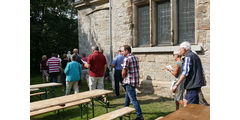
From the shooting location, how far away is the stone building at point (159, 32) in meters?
6.34

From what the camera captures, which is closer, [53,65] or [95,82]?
[95,82]

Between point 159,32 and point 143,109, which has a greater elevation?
point 159,32

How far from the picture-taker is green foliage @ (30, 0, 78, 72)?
62.7 ft

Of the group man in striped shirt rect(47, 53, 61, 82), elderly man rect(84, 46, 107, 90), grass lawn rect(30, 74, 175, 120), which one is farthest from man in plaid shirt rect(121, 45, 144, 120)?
man in striped shirt rect(47, 53, 61, 82)

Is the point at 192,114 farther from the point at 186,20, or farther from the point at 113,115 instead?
the point at 186,20

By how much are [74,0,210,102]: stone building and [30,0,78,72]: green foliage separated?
11.9 metres

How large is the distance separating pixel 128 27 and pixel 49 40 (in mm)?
13475

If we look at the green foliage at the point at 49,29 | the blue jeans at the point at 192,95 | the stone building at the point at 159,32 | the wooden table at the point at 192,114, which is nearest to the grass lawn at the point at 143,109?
the stone building at the point at 159,32

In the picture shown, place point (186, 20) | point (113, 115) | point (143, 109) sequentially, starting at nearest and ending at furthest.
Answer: point (113, 115)
point (143, 109)
point (186, 20)

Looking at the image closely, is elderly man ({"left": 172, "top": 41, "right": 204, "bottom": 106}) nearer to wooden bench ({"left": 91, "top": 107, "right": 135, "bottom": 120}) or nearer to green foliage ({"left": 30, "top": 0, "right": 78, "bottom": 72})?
wooden bench ({"left": 91, "top": 107, "right": 135, "bottom": 120})

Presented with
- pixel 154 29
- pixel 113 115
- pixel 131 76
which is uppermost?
pixel 154 29

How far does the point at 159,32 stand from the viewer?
780 cm

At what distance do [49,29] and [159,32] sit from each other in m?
14.8

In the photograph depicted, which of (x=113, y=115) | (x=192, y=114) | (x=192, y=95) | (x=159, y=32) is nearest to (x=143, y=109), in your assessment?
(x=113, y=115)
